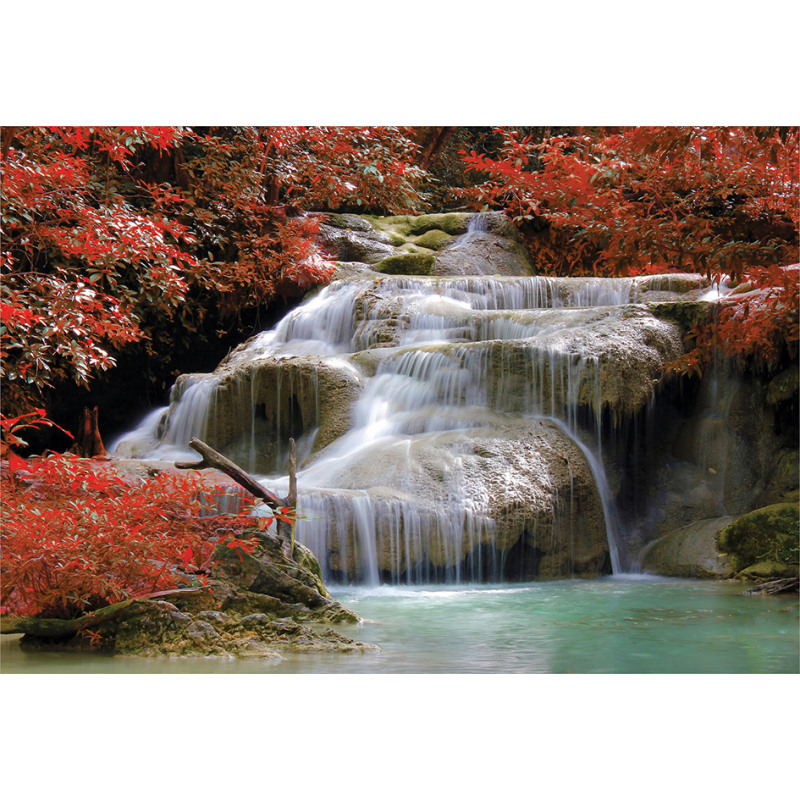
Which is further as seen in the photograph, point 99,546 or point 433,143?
point 433,143

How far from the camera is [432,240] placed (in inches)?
360

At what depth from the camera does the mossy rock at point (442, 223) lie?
29.2 ft

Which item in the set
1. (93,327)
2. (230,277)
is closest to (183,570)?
(93,327)

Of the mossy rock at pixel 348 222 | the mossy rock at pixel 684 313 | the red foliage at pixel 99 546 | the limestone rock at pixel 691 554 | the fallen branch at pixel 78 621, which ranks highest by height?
the mossy rock at pixel 348 222

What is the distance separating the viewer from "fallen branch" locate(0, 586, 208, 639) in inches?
130

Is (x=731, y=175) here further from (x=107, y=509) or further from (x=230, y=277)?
(x=230, y=277)

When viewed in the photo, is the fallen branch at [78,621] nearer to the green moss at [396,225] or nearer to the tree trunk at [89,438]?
the tree trunk at [89,438]

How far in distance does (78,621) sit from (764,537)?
3.69 metres

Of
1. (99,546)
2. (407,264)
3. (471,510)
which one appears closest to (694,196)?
(471,510)

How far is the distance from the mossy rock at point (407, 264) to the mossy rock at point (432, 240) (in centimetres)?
31

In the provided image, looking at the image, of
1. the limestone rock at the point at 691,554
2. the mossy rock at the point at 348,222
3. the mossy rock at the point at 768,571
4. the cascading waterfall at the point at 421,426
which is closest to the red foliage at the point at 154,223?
the mossy rock at the point at 348,222

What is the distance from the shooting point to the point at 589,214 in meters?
4.24

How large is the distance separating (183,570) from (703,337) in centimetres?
392

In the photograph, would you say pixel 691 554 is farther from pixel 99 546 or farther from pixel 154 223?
pixel 154 223
